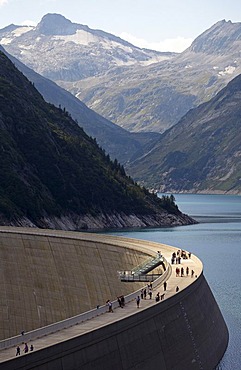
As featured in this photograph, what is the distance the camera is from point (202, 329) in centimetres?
6109

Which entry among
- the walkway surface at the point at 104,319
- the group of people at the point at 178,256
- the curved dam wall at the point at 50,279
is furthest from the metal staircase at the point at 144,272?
the group of people at the point at 178,256

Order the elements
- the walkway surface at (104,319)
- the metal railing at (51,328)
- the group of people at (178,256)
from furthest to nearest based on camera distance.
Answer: the group of people at (178,256)
the metal railing at (51,328)
the walkway surface at (104,319)

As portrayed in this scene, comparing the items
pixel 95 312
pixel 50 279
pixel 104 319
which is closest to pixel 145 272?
pixel 50 279

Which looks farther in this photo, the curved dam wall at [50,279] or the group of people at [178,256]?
the group of people at [178,256]

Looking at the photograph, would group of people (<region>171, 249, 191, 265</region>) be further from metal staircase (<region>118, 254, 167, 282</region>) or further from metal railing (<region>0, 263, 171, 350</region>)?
metal railing (<region>0, 263, 171, 350</region>)

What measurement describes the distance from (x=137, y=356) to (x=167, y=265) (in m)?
30.0

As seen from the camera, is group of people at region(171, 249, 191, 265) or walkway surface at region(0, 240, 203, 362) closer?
walkway surface at region(0, 240, 203, 362)

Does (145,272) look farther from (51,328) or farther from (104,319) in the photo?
(51,328)

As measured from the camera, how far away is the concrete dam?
42.6m

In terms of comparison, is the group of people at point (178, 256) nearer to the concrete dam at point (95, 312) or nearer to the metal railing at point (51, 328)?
the concrete dam at point (95, 312)

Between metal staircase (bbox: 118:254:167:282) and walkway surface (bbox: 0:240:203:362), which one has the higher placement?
walkway surface (bbox: 0:240:203:362)

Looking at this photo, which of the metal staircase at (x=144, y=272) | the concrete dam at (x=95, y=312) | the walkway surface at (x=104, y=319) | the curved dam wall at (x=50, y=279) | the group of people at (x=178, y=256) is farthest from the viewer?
the group of people at (x=178, y=256)

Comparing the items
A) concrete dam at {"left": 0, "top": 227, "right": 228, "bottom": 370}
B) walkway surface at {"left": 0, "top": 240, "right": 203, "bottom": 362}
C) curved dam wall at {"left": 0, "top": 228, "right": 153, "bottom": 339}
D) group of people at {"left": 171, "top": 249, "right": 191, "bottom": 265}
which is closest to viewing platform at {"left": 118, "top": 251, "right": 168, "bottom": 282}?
concrete dam at {"left": 0, "top": 227, "right": 228, "bottom": 370}

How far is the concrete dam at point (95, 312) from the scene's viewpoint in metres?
42.6
